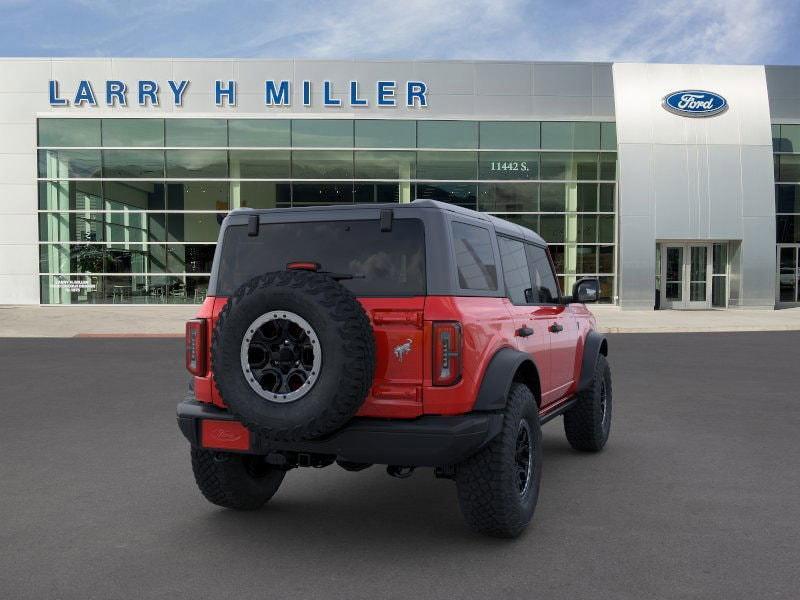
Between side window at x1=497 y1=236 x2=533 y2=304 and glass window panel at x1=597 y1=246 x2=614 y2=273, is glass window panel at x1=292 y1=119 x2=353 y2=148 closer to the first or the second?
glass window panel at x1=597 y1=246 x2=614 y2=273

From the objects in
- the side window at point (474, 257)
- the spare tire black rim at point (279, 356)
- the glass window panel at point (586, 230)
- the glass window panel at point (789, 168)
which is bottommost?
the spare tire black rim at point (279, 356)

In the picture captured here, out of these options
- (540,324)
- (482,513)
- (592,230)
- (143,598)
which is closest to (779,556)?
(482,513)

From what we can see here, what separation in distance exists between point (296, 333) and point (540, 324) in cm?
206

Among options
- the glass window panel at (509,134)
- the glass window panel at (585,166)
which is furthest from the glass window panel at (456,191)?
the glass window panel at (585,166)

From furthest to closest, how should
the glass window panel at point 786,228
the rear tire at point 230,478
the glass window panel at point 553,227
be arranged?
1. the glass window panel at point 786,228
2. the glass window panel at point 553,227
3. the rear tire at point 230,478

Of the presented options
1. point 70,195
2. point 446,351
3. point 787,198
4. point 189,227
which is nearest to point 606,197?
point 787,198

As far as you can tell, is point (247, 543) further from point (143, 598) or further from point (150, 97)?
point (150, 97)

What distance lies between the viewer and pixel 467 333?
411 centimetres

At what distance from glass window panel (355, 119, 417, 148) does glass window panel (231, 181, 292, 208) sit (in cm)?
320

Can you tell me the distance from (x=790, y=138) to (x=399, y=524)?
28971mm

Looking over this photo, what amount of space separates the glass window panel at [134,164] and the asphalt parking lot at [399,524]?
2105 cm

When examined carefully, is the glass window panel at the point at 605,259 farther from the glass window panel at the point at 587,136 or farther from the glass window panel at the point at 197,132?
the glass window panel at the point at 197,132

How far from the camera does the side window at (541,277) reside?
18.8ft

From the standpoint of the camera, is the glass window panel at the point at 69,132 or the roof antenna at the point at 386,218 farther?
the glass window panel at the point at 69,132
